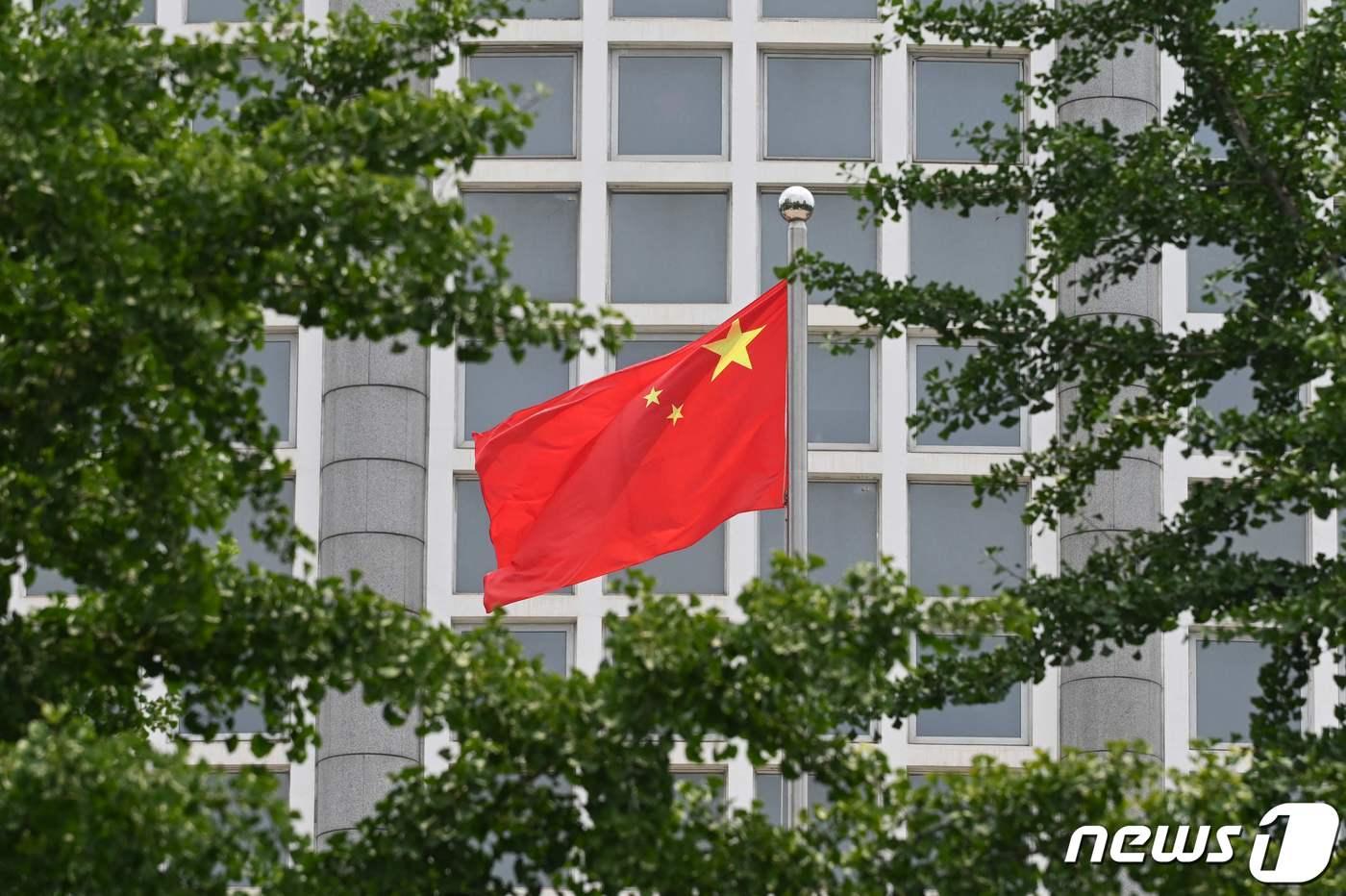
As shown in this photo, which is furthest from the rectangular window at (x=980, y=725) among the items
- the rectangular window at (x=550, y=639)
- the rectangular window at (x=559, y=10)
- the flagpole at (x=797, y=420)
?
the flagpole at (x=797, y=420)

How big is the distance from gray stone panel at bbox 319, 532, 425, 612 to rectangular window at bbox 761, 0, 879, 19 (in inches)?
357

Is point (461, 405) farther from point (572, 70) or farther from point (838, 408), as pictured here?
point (838, 408)

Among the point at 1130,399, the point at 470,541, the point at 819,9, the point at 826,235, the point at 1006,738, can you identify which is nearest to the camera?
the point at 1130,399

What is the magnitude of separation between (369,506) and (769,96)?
8.05m

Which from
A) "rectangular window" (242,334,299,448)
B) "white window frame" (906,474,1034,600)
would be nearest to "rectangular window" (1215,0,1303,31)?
"white window frame" (906,474,1034,600)

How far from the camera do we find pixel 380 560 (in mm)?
31797

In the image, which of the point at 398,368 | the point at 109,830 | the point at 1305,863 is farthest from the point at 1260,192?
the point at 398,368

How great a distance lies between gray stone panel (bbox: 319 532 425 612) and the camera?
31688mm

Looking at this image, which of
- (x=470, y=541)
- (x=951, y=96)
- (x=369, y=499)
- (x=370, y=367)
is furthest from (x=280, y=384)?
(x=951, y=96)

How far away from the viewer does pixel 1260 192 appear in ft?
59.1

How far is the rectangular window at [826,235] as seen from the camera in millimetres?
33906

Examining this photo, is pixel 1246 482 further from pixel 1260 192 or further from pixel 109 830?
pixel 109 830

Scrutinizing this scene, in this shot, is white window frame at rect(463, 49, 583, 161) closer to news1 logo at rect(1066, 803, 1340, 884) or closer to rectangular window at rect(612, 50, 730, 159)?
rectangular window at rect(612, 50, 730, 159)

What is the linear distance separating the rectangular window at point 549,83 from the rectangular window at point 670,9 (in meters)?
0.94
